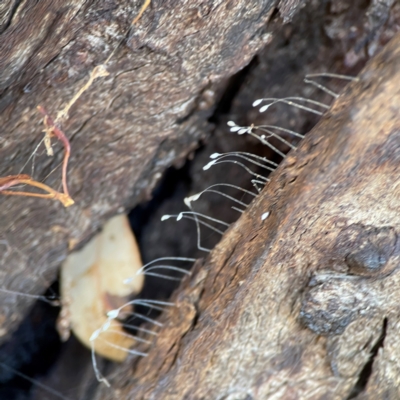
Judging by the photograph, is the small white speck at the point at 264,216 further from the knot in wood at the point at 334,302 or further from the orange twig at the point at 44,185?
the orange twig at the point at 44,185

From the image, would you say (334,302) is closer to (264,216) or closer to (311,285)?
(311,285)

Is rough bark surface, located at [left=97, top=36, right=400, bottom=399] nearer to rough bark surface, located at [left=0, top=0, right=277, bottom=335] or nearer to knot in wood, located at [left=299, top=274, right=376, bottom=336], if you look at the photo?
knot in wood, located at [left=299, top=274, right=376, bottom=336]

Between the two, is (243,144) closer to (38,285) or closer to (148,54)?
(148,54)

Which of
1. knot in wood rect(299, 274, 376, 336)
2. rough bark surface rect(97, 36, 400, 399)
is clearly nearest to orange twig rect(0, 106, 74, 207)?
rough bark surface rect(97, 36, 400, 399)

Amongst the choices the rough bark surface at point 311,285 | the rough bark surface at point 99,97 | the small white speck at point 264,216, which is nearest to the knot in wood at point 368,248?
the rough bark surface at point 311,285

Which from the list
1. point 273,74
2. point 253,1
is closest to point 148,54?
point 253,1

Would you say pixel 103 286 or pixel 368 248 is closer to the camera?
pixel 368 248

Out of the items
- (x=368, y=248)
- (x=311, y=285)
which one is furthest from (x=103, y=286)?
(x=368, y=248)
